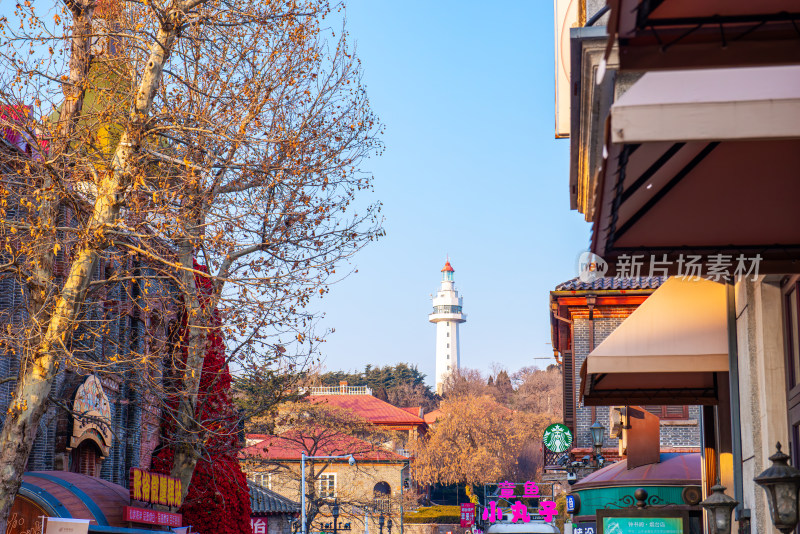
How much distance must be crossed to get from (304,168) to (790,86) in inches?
467

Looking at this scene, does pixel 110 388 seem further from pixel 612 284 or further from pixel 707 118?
pixel 707 118

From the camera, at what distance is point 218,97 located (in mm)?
15148

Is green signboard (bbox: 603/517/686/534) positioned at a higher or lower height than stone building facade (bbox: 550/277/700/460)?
lower

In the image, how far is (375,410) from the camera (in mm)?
88188

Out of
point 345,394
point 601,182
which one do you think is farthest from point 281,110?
point 345,394

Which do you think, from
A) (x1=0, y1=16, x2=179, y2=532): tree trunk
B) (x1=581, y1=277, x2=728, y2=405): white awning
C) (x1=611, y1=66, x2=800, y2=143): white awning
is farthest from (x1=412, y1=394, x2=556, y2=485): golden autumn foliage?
(x1=611, y1=66, x2=800, y2=143): white awning

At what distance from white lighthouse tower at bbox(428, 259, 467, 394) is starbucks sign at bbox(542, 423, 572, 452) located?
5050 inches

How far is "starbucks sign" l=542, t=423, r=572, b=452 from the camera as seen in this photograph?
25656 millimetres

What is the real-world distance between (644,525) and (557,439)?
1429 cm

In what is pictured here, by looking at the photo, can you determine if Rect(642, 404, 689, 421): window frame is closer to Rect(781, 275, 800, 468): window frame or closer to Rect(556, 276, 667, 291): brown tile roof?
Rect(556, 276, 667, 291): brown tile roof

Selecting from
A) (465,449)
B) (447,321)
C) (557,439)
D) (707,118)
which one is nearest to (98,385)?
(557,439)

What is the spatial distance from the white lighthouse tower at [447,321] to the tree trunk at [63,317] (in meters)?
142

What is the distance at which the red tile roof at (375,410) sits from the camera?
84.9m

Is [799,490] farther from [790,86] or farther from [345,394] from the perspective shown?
[345,394]
